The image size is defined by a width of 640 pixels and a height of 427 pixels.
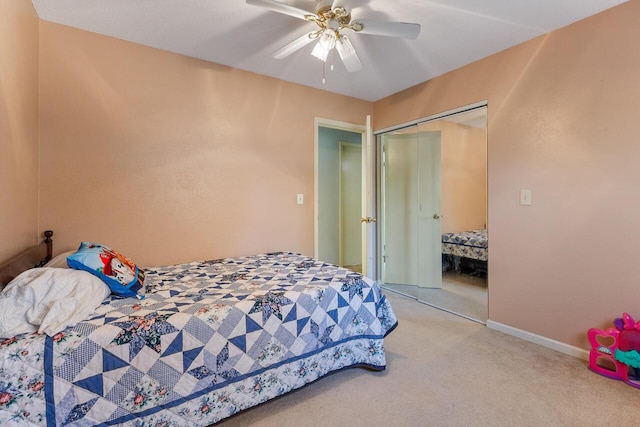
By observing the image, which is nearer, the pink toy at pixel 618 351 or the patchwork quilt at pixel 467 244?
the pink toy at pixel 618 351

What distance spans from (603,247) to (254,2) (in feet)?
8.87

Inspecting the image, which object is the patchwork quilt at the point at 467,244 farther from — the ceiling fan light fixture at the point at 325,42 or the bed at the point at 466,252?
the ceiling fan light fixture at the point at 325,42

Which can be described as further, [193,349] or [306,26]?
[306,26]

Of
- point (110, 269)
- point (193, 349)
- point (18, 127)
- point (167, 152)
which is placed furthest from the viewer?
point (167, 152)

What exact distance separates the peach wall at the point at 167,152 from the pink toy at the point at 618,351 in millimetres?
2478

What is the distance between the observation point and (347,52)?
6.79 ft

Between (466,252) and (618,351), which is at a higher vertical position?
(466,252)

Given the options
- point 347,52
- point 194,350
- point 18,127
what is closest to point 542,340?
point 194,350

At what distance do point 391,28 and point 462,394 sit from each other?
223 cm

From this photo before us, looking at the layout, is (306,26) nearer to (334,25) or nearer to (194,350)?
(334,25)

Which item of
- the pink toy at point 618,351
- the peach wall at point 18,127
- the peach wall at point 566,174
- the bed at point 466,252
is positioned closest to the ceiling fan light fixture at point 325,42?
the peach wall at point 566,174

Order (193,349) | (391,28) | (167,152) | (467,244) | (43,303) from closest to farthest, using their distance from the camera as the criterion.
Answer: (43,303) → (193,349) → (391,28) → (167,152) → (467,244)

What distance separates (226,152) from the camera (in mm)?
2840

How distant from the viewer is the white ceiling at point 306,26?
6.34ft
